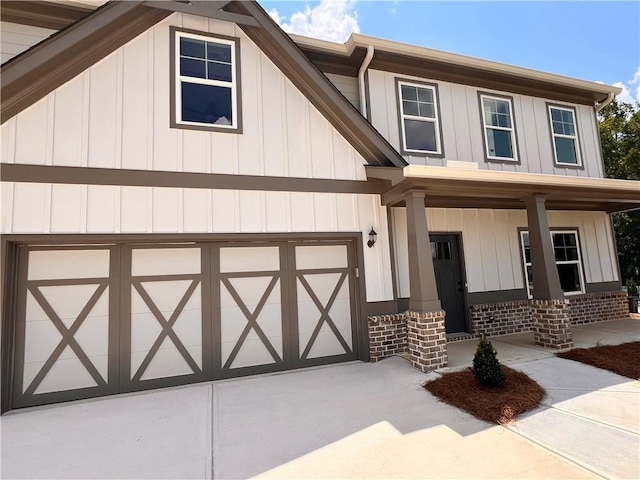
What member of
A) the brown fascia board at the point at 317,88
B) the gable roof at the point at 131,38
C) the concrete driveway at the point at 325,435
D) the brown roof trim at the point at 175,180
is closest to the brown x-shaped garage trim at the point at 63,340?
the concrete driveway at the point at 325,435

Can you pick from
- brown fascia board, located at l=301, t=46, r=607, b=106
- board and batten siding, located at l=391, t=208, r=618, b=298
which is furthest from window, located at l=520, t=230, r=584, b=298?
brown fascia board, located at l=301, t=46, r=607, b=106

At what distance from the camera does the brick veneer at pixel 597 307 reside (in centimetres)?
866

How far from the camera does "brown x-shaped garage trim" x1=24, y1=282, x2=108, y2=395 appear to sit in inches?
188

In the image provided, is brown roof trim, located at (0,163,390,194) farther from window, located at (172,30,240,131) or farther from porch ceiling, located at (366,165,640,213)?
window, located at (172,30,240,131)

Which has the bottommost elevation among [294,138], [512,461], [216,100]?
[512,461]

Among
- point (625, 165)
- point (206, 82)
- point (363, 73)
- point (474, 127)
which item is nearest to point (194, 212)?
point (206, 82)

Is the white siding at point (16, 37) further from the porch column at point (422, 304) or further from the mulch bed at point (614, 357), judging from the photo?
the mulch bed at point (614, 357)

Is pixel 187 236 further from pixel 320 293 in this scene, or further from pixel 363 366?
pixel 363 366

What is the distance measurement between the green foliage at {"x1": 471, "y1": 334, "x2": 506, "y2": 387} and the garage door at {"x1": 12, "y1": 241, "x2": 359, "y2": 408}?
2.22m

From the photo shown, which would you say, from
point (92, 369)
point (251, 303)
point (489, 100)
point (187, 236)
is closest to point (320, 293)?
point (251, 303)

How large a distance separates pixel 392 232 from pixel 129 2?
5.70 metres

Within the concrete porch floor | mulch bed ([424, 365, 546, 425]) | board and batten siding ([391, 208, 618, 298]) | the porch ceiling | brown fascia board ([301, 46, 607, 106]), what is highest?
brown fascia board ([301, 46, 607, 106])

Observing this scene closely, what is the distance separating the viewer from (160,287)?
5383 millimetres

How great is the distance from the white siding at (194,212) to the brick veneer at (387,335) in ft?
1.30
